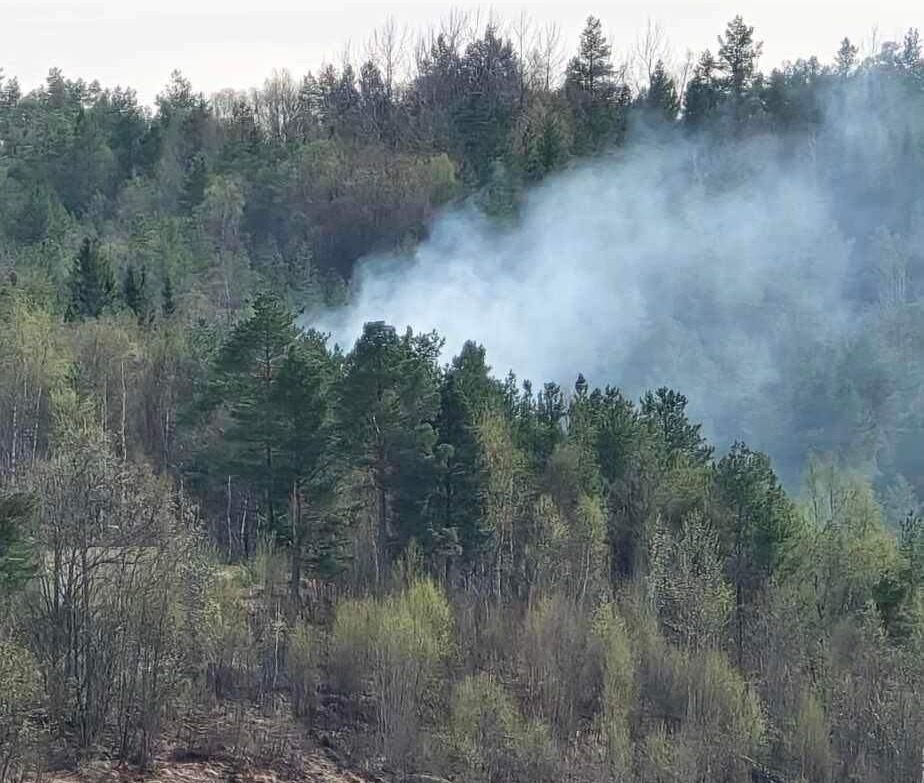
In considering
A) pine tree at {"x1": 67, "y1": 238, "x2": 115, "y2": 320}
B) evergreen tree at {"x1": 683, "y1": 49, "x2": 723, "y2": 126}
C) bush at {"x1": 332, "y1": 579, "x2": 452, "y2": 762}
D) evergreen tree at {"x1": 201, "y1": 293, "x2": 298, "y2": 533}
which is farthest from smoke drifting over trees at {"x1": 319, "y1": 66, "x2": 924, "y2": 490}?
bush at {"x1": 332, "y1": 579, "x2": 452, "y2": 762}

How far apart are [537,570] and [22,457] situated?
38.5 feet

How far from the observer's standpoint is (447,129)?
58.4 m

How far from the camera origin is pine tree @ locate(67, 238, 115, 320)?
1519 inches

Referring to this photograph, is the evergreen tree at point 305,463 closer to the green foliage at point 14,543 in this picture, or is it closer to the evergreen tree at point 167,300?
the green foliage at point 14,543

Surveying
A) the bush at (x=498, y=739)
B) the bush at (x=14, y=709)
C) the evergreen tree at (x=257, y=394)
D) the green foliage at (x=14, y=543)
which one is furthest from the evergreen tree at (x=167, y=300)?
the bush at (x=14, y=709)

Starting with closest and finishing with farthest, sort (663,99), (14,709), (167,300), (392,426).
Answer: (14,709) → (392,426) → (167,300) → (663,99)

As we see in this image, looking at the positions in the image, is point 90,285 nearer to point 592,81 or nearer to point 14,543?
point 14,543

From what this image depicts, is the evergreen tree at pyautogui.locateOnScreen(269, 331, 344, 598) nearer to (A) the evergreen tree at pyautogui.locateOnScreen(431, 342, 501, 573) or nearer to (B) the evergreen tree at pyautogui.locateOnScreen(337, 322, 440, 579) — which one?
(B) the evergreen tree at pyautogui.locateOnScreen(337, 322, 440, 579)

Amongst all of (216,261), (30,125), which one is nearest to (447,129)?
(216,261)

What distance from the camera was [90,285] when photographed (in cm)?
3891

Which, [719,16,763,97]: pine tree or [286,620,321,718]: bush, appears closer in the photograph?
[286,620,321,718]: bush

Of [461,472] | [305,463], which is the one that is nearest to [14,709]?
[305,463]

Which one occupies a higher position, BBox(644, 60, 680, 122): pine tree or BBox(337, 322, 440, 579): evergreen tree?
BBox(644, 60, 680, 122): pine tree

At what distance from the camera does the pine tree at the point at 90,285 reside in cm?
3859
